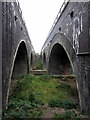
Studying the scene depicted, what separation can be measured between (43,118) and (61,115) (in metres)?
0.64

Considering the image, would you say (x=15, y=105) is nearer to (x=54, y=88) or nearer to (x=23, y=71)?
(x=54, y=88)

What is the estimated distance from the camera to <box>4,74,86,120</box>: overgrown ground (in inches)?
248

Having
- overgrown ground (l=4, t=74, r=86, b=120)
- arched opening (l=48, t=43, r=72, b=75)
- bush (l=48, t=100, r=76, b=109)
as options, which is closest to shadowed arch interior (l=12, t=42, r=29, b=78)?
arched opening (l=48, t=43, r=72, b=75)

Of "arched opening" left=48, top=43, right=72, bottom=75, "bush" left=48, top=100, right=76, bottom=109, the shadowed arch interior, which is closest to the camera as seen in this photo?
"bush" left=48, top=100, right=76, bottom=109

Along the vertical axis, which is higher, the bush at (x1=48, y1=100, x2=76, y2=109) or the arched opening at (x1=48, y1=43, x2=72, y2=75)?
the arched opening at (x1=48, y1=43, x2=72, y2=75)

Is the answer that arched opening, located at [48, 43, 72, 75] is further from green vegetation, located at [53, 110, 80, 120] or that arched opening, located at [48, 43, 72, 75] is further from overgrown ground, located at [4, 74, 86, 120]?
green vegetation, located at [53, 110, 80, 120]

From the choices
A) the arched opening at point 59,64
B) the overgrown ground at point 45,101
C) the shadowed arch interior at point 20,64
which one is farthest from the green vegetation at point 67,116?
the arched opening at point 59,64

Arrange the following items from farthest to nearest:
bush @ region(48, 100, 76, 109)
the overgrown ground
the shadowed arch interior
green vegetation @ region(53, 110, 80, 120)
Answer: the shadowed arch interior
bush @ region(48, 100, 76, 109)
the overgrown ground
green vegetation @ region(53, 110, 80, 120)

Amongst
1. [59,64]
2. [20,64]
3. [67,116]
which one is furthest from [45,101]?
[59,64]

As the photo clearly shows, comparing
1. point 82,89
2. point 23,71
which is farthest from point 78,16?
point 23,71

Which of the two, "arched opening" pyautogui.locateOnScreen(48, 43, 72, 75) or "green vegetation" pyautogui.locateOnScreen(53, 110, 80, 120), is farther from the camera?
"arched opening" pyautogui.locateOnScreen(48, 43, 72, 75)

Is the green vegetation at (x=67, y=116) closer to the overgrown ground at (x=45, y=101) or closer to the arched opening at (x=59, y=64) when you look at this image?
the overgrown ground at (x=45, y=101)

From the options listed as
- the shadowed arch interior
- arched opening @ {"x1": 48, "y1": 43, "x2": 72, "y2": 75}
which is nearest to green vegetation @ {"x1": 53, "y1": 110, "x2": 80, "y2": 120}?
the shadowed arch interior

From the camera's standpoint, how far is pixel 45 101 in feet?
28.7
